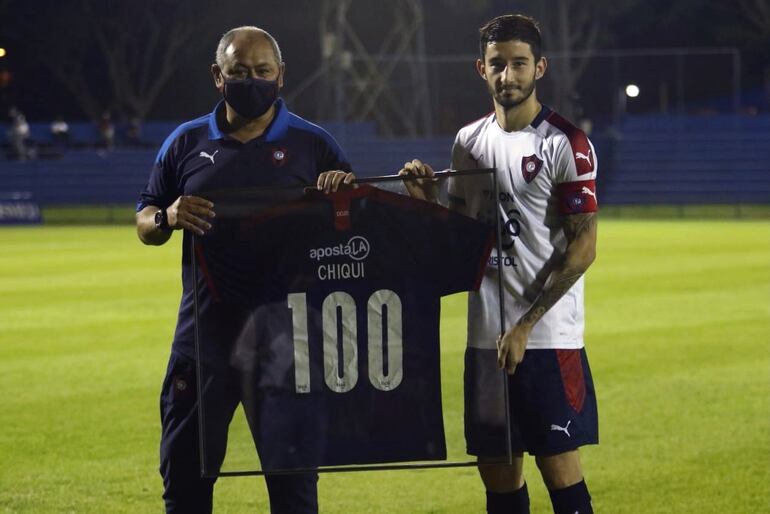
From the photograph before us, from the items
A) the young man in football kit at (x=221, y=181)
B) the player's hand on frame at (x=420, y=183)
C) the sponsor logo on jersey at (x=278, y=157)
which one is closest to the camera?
the player's hand on frame at (x=420, y=183)

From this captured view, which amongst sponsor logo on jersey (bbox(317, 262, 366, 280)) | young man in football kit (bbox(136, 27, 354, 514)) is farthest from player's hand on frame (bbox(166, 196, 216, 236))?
sponsor logo on jersey (bbox(317, 262, 366, 280))

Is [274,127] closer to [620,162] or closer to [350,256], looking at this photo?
[350,256]

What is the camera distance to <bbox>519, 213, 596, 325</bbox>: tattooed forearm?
5.26 m

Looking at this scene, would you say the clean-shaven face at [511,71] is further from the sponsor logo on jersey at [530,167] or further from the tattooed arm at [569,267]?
the tattooed arm at [569,267]

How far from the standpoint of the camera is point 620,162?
1832 inches

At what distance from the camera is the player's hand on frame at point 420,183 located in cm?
493

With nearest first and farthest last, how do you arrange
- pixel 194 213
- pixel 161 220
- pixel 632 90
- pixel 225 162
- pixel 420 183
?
pixel 420 183 → pixel 194 213 → pixel 161 220 → pixel 225 162 → pixel 632 90

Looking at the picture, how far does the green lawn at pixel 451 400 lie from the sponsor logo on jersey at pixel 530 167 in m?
0.55

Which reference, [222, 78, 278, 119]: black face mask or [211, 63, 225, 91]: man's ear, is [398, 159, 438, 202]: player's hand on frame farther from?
[211, 63, 225, 91]: man's ear

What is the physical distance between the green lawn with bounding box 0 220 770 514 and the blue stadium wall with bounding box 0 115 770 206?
23417 mm

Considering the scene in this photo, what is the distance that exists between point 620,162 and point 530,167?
1649 inches

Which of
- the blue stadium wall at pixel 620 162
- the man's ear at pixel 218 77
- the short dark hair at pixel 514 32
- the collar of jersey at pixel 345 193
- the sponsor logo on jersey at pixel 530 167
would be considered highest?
the blue stadium wall at pixel 620 162

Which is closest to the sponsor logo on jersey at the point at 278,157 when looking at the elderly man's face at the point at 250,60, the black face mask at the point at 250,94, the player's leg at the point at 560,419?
the black face mask at the point at 250,94

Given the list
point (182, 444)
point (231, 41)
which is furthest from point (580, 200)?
point (182, 444)
